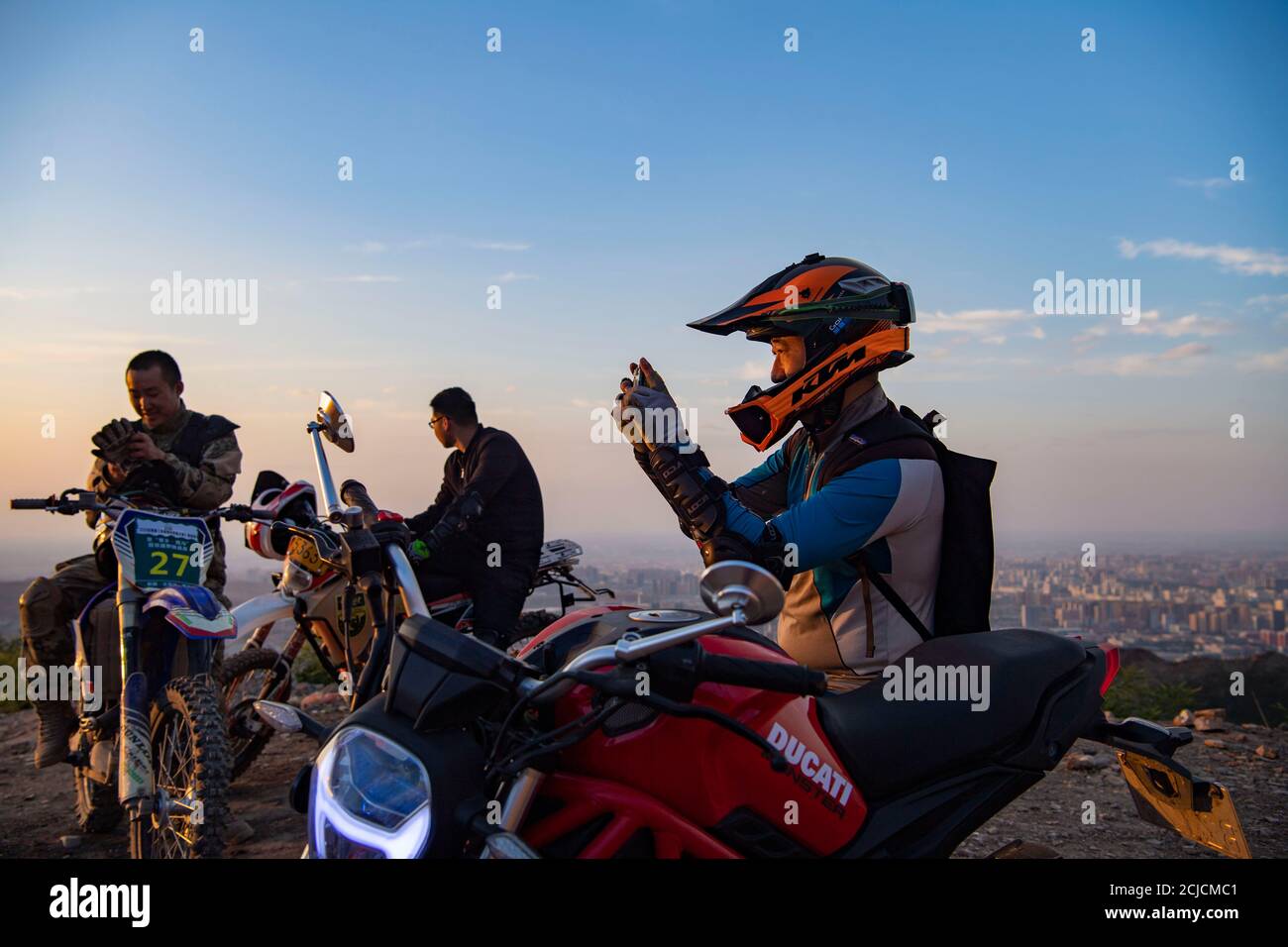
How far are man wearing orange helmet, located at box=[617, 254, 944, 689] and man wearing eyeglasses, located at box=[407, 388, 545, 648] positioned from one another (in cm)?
372

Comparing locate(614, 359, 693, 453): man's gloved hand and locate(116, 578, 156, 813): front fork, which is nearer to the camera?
locate(614, 359, 693, 453): man's gloved hand

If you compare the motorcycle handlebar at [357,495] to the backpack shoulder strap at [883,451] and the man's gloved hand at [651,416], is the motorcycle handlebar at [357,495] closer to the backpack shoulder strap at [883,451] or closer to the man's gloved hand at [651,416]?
the man's gloved hand at [651,416]

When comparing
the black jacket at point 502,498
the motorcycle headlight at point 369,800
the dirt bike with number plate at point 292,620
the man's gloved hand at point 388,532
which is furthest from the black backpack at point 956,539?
the black jacket at point 502,498

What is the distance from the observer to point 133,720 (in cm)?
440

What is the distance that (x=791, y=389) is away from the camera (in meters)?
3.06

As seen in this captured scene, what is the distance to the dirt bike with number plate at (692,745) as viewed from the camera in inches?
69.4

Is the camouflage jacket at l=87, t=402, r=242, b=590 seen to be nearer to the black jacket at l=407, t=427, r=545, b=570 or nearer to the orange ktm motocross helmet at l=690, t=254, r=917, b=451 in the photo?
the black jacket at l=407, t=427, r=545, b=570

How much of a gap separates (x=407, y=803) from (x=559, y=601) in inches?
221

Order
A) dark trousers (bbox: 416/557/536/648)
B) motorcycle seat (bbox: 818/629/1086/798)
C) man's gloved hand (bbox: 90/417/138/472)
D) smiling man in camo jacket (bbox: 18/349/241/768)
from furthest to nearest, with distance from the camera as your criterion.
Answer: dark trousers (bbox: 416/557/536/648) < smiling man in camo jacket (bbox: 18/349/241/768) < man's gloved hand (bbox: 90/417/138/472) < motorcycle seat (bbox: 818/629/1086/798)

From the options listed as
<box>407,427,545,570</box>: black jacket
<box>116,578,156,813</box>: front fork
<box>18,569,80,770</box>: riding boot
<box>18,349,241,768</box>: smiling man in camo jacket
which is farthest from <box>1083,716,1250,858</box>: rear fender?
<box>18,569,80,770</box>: riding boot

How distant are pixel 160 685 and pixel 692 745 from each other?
351 cm

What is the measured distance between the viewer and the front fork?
4.28 meters
